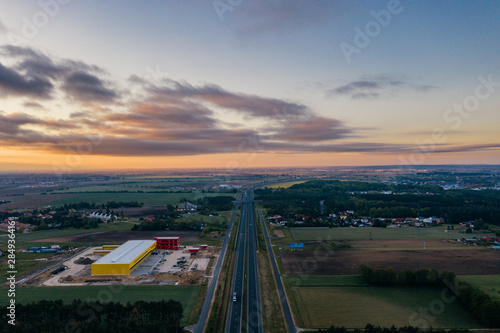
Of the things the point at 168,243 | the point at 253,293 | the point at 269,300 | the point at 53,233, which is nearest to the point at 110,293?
the point at 253,293

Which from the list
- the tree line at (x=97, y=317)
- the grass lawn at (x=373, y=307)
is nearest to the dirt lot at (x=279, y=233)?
the grass lawn at (x=373, y=307)

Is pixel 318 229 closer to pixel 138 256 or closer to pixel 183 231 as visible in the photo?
pixel 183 231

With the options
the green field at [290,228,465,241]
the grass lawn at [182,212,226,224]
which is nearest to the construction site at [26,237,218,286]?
the green field at [290,228,465,241]

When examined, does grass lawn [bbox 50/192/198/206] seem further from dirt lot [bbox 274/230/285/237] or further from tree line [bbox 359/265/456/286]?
tree line [bbox 359/265/456/286]

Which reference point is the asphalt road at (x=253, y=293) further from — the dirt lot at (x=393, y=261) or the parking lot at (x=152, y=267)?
the parking lot at (x=152, y=267)

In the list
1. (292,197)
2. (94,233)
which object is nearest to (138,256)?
(94,233)

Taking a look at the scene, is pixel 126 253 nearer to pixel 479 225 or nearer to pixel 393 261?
pixel 393 261

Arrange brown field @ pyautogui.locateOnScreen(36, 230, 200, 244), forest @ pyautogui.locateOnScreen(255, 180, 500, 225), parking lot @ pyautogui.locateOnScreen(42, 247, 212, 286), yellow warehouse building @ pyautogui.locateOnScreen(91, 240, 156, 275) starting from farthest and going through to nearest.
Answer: forest @ pyautogui.locateOnScreen(255, 180, 500, 225) → brown field @ pyautogui.locateOnScreen(36, 230, 200, 244) → yellow warehouse building @ pyautogui.locateOnScreen(91, 240, 156, 275) → parking lot @ pyautogui.locateOnScreen(42, 247, 212, 286)
